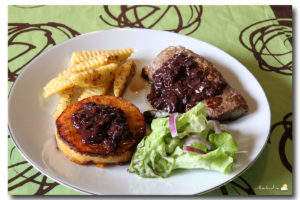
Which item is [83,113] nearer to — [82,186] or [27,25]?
[82,186]

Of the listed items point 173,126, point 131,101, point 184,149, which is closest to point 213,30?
point 131,101

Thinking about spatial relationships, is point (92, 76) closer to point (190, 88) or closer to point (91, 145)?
point (91, 145)

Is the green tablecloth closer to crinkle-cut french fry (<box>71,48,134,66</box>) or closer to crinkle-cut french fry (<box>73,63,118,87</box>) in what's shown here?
crinkle-cut french fry (<box>71,48,134,66</box>)

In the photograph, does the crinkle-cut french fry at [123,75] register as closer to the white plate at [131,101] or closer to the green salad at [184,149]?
the white plate at [131,101]

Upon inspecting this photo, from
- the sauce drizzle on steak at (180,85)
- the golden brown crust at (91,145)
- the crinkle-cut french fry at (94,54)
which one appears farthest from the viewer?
the crinkle-cut french fry at (94,54)

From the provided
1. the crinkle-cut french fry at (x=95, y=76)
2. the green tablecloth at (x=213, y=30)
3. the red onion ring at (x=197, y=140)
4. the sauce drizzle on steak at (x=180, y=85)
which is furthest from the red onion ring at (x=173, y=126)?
the green tablecloth at (x=213, y=30)

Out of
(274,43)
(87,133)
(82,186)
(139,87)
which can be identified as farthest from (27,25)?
(274,43)
